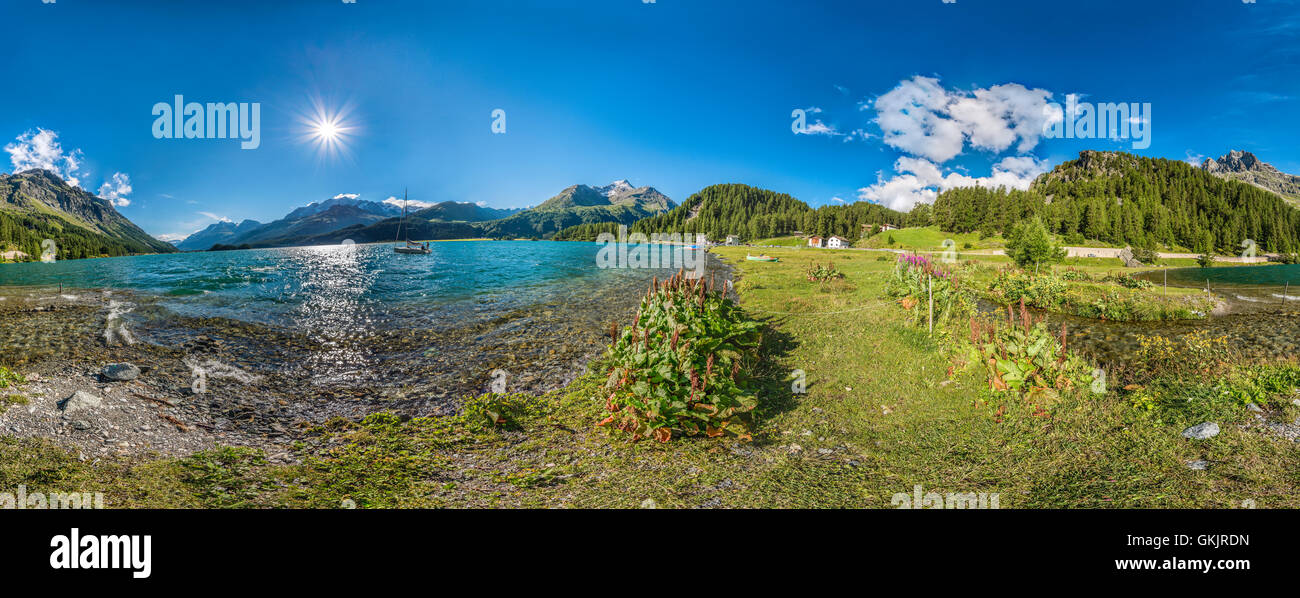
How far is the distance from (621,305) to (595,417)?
14255 mm

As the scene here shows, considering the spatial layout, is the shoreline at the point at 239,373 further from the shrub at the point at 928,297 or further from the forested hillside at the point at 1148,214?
the forested hillside at the point at 1148,214

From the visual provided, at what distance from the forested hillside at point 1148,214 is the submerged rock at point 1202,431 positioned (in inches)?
5227

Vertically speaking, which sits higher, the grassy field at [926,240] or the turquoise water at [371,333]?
the grassy field at [926,240]

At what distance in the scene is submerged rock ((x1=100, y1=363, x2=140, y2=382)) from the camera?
855 centimetres

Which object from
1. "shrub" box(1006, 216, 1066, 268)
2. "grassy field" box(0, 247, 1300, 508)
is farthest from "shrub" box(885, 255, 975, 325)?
"shrub" box(1006, 216, 1066, 268)

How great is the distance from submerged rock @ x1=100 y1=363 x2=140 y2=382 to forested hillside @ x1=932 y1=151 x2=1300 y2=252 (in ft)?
475

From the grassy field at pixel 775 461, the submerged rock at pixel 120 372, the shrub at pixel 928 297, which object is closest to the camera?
the grassy field at pixel 775 461

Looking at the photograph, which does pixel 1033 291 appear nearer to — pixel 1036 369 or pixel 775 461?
pixel 1036 369

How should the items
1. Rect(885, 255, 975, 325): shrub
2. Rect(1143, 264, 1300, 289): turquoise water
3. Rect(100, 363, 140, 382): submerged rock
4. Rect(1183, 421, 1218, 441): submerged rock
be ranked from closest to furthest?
Rect(1183, 421, 1218, 441): submerged rock, Rect(100, 363, 140, 382): submerged rock, Rect(885, 255, 975, 325): shrub, Rect(1143, 264, 1300, 289): turquoise water

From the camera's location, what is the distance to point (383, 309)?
22891 mm

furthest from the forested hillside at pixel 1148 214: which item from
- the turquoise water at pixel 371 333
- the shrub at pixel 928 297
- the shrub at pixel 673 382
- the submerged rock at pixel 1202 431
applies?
the shrub at pixel 673 382

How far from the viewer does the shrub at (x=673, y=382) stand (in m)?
7.23

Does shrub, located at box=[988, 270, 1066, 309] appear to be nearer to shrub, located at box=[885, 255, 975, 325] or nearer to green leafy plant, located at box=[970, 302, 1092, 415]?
shrub, located at box=[885, 255, 975, 325]
